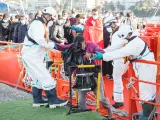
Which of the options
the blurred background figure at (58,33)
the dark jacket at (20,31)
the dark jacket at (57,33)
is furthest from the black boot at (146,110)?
the dark jacket at (20,31)

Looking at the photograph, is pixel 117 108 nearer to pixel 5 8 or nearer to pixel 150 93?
pixel 150 93

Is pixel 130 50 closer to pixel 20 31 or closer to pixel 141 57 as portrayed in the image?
pixel 141 57

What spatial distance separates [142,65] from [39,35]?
5.96 ft

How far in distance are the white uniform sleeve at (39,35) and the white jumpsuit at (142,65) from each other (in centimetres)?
114

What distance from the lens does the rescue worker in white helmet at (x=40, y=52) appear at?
568cm

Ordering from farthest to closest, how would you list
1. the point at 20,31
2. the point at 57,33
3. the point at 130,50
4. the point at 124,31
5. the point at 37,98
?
the point at 20,31 < the point at 57,33 < the point at 37,98 < the point at 124,31 < the point at 130,50

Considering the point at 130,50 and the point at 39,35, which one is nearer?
the point at 130,50

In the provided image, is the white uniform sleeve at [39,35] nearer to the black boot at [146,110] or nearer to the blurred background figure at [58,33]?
the black boot at [146,110]

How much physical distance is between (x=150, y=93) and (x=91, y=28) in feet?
12.1

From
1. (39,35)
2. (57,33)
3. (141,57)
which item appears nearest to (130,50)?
(141,57)

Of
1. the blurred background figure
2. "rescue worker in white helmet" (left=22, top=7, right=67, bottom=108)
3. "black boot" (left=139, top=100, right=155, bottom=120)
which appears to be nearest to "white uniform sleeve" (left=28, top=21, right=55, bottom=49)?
"rescue worker in white helmet" (left=22, top=7, right=67, bottom=108)

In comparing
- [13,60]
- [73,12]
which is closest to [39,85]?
[13,60]

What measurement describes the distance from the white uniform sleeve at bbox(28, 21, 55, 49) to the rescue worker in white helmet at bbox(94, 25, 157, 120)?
104 cm

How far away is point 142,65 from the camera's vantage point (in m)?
4.92
